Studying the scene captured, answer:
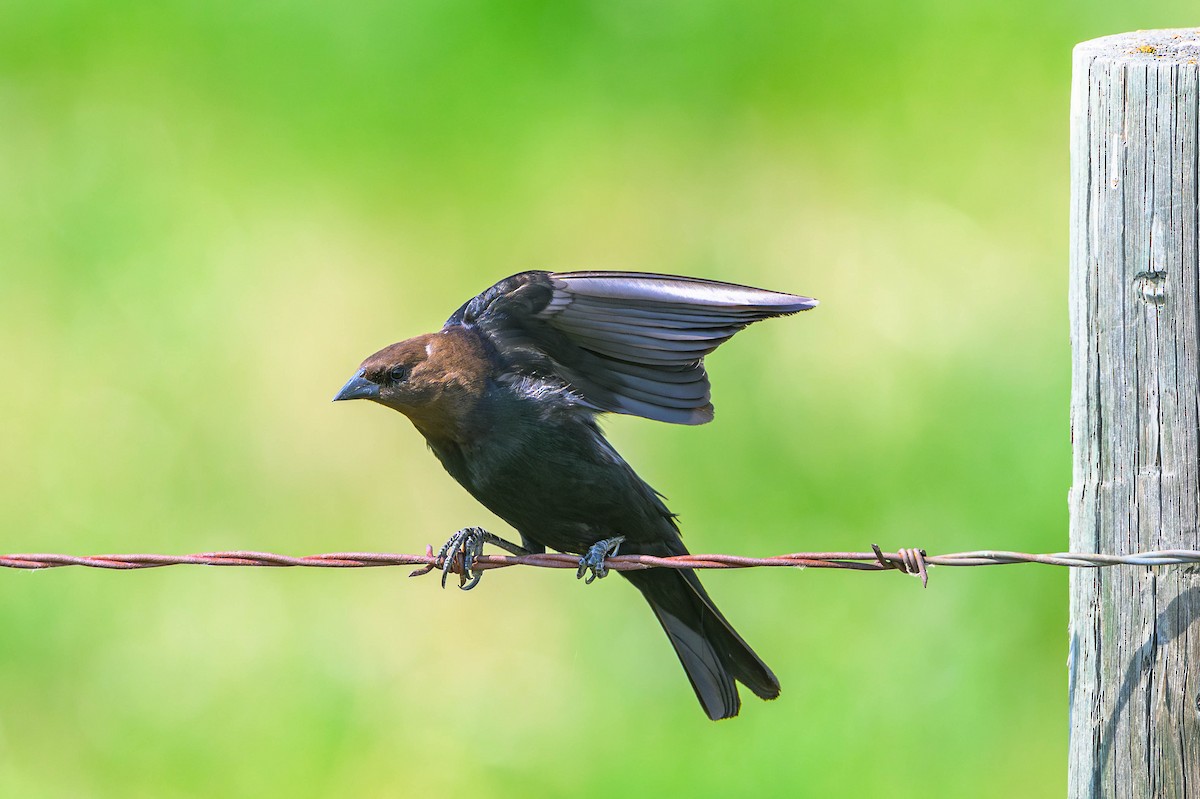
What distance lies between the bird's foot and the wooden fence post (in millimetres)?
1648

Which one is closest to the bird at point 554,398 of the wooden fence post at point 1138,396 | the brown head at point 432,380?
the brown head at point 432,380

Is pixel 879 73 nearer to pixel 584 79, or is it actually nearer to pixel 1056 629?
pixel 584 79

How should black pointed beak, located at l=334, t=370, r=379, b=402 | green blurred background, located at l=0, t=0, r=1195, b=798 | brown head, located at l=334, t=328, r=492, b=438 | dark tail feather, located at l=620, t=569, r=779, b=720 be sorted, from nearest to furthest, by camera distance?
brown head, located at l=334, t=328, r=492, b=438
black pointed beak, located at l=334, t=370, r=379, b=402
dark tail feather, located at l=620, t=569, r=779, b=720
green blurred background, located at l=0, t=0, r=1195, b=798

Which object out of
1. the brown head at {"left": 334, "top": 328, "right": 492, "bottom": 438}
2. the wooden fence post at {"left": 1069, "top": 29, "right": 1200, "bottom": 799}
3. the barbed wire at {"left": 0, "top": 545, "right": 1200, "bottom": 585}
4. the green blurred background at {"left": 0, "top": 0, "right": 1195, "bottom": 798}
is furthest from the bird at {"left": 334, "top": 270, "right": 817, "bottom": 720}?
the green blurred background at {"left": 0, "top": 0, "right": 1195, "bottom": 798}

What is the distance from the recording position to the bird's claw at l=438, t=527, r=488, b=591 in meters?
5.13

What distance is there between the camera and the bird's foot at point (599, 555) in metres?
4.93

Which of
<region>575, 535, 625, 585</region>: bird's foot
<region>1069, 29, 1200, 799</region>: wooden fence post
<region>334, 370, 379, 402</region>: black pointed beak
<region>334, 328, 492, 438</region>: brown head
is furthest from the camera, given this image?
<region>334, 370, 379, 402</region>: black pointed beak

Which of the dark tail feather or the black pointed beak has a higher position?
the black pointed beak

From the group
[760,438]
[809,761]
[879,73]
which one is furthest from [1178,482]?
[879,73]

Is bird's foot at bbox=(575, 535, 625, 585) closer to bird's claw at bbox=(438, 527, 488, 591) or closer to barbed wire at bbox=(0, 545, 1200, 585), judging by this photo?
bird's claw at bbox=(438, 527, 488, 591)

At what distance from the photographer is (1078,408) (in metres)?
3.61

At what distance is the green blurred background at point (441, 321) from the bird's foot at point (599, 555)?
109 inches

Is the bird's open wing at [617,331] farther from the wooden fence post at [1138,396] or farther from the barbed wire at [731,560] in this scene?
the wooden fence post at [1138,396]

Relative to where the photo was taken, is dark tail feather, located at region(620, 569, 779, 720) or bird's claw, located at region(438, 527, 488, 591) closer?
bird's claw, located at region(438, 527, 488, 591)
